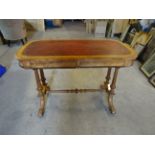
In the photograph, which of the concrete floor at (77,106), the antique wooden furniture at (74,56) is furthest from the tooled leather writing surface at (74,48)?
the concrete floor at (77,106)

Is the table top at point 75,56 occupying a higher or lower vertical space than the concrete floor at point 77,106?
higher

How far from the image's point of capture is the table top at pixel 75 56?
118 cm

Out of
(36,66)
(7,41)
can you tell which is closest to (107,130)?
(36,66)

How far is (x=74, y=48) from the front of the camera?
1.33 meters

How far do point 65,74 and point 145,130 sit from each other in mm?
1428

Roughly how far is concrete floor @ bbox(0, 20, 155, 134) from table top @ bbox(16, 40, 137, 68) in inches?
26.1

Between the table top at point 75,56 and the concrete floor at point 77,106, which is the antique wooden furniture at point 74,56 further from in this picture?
the concrete floor at point 77,106

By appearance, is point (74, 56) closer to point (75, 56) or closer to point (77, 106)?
point (75, 56)

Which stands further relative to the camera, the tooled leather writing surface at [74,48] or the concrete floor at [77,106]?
the concrete floor at [77,106]

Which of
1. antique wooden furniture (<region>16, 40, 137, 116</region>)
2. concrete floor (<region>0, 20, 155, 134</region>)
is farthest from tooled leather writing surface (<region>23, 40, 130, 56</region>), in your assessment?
concrete floor (<region>0, 20, 155, 134</region>)

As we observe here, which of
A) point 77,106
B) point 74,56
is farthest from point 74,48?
point 77,106

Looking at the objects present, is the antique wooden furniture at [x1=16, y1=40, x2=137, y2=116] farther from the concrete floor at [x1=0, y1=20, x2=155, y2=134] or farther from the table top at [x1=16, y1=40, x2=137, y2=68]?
the concrete floor at [x1=0, y1=20, x2=155, y2=134]

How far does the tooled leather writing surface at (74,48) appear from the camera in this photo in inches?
48.9
